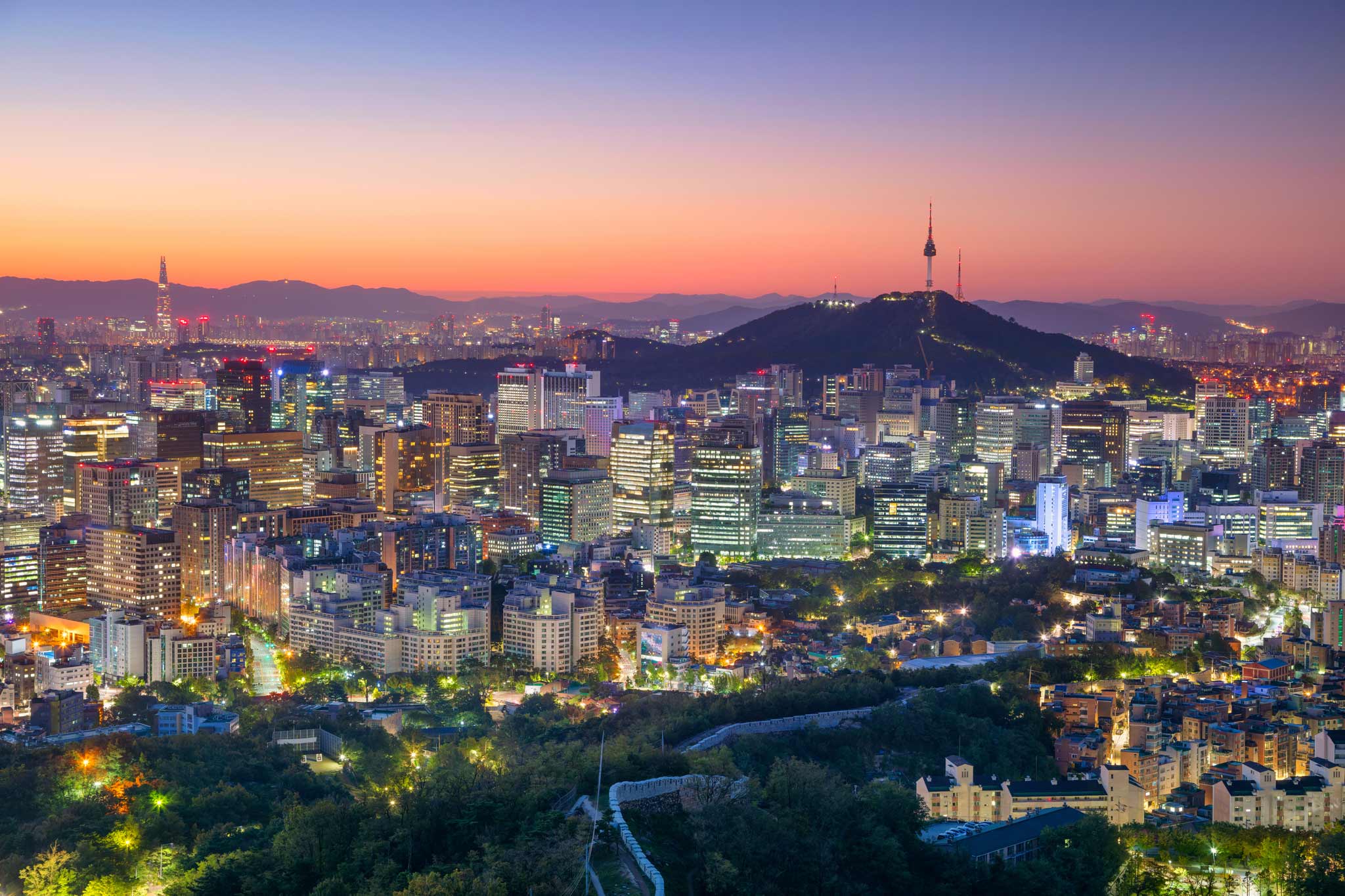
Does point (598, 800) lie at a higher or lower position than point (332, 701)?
higher

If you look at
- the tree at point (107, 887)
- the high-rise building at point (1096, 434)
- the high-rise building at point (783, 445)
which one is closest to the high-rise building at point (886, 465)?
the high-rise building at point (783, 445)

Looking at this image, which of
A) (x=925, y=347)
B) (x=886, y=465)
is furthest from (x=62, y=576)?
(x=925, y=347)

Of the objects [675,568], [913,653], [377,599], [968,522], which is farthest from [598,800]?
[968,522]

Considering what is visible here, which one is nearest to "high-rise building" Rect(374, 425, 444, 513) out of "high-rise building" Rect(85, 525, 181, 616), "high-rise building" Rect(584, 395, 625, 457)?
"high-rise building" Rect(584, 395, 625, 457)

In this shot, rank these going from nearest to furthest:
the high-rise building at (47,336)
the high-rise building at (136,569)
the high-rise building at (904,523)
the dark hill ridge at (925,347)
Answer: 1. the high-rise building at (136,569)
2. the high-rise building at (904,523)
3. the dark hill ridge at (925,347)
4. the high-rise building at (47,336)

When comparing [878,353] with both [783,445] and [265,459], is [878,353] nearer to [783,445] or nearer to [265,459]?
[783,445]

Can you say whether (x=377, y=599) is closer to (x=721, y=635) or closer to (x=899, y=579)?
(x=721, y=635)

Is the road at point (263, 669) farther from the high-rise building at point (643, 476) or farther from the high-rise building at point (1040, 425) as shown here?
the high-rise building at point (1040, 425)
